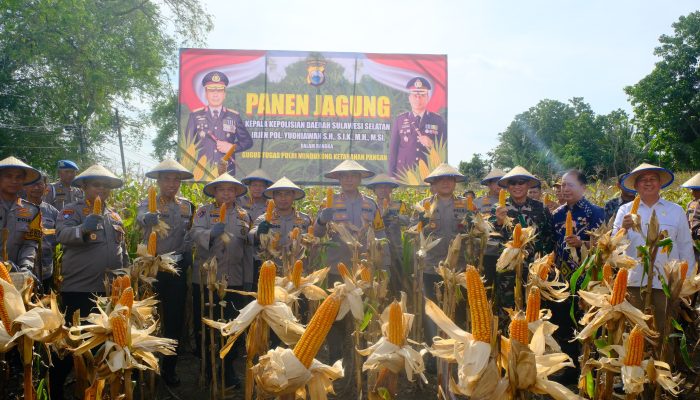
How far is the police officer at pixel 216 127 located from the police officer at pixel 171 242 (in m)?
5.61

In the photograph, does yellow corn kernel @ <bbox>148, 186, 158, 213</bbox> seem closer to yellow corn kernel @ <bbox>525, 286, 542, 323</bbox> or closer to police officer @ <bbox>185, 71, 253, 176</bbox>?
yellow corn kernel @ <bbox>525, 286, 542, 323</bbox>

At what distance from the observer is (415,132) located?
1149cm

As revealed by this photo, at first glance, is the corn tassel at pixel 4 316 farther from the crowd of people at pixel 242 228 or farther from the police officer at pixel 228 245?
the police officer at pixel 228 245

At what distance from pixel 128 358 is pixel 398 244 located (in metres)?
4.60

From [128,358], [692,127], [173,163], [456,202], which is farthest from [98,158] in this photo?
[692,127]

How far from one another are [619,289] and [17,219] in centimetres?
448

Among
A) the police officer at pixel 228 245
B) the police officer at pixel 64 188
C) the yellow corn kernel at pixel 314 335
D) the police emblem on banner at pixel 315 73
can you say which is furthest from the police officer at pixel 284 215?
the police emblem on banner at pixel 315 73

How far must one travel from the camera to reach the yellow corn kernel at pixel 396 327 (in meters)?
2.03

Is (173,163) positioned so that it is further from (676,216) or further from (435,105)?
(435,105)

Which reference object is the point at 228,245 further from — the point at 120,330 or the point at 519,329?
the point at 519,329

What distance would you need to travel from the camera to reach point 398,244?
6.45 metres

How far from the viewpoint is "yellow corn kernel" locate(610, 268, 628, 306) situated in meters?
2.47

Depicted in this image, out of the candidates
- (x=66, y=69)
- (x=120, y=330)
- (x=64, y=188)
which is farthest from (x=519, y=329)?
(x=66, y=69)

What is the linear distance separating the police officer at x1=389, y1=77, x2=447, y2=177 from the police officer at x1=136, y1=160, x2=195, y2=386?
6781 mm
